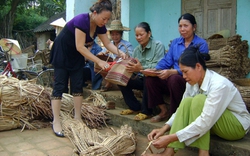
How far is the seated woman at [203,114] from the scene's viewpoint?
6.60 feet

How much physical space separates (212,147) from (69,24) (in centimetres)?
213

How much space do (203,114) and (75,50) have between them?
188 cm

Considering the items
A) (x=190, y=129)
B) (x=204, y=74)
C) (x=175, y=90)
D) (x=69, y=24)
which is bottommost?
(x=190, y=129)

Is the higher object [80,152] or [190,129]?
[190,129]

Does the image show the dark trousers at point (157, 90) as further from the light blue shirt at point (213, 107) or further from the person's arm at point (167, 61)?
the light blue shirt at point (213, 107)

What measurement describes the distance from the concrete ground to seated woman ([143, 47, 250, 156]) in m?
0.48

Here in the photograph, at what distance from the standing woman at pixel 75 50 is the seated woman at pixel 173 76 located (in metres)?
0.54

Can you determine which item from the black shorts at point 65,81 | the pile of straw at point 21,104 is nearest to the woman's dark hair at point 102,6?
the black shorts at point 65,81

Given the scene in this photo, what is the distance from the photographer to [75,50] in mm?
Answer: 3264

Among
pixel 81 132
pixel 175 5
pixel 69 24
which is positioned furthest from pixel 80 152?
pixel 175 5

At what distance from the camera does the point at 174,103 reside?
2826 mm

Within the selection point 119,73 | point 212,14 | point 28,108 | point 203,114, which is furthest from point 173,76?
point 212,14

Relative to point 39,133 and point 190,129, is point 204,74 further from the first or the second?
point 39,133

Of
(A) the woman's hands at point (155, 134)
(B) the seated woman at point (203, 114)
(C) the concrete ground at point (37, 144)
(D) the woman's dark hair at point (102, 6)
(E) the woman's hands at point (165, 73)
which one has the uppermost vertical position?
(D) the woman's dark hair at point (102, 6)
